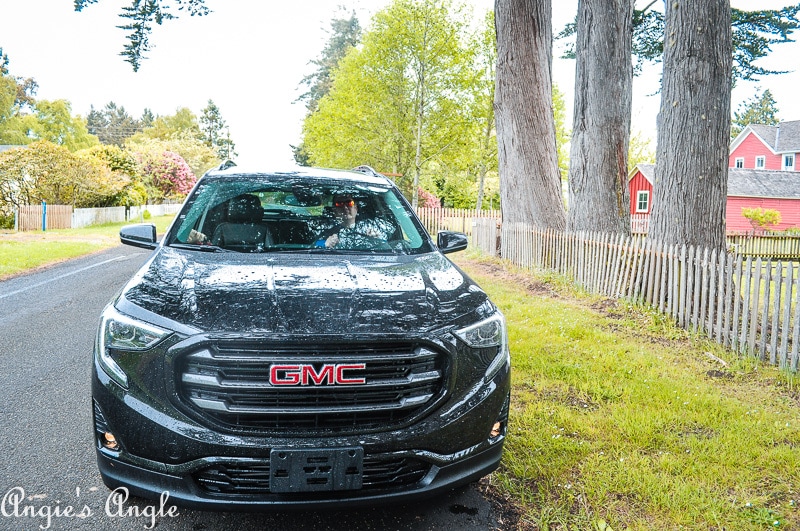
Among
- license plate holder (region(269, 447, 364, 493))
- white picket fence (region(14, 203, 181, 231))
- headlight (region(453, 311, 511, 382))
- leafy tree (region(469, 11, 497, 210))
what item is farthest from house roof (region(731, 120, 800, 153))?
license plate holder (region(269, 447, 364, 493))

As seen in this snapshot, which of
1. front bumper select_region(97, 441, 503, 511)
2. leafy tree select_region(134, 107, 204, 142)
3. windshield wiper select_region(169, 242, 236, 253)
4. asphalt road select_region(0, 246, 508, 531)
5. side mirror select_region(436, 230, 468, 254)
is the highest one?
leafy tree select_region(134, 107, 204, 142)

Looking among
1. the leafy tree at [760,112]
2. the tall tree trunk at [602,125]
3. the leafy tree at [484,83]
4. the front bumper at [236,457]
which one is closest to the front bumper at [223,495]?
the front bumper at [236,457]

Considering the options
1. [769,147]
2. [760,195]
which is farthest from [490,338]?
[769,147]

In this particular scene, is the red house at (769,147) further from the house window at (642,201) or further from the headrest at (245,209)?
the headrest at (245,209)

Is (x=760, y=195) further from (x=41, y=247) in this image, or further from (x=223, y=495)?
(x=223, y=495)

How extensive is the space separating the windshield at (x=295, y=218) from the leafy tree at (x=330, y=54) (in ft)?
187

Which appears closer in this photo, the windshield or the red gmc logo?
the red gmc logo

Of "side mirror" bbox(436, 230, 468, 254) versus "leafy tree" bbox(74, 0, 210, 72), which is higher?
"leafy tree" bbox(74, 0, 210, 72)

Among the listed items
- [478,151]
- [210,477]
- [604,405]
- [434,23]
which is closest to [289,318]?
[210,477]

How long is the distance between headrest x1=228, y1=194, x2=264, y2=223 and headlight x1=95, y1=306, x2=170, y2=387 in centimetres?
156

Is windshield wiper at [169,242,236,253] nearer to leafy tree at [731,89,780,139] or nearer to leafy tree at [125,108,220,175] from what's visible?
leafy tree at [125,108,220,175]

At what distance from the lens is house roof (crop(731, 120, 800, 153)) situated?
46.6 metres

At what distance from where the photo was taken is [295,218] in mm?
4199

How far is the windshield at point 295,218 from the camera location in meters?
3.88
